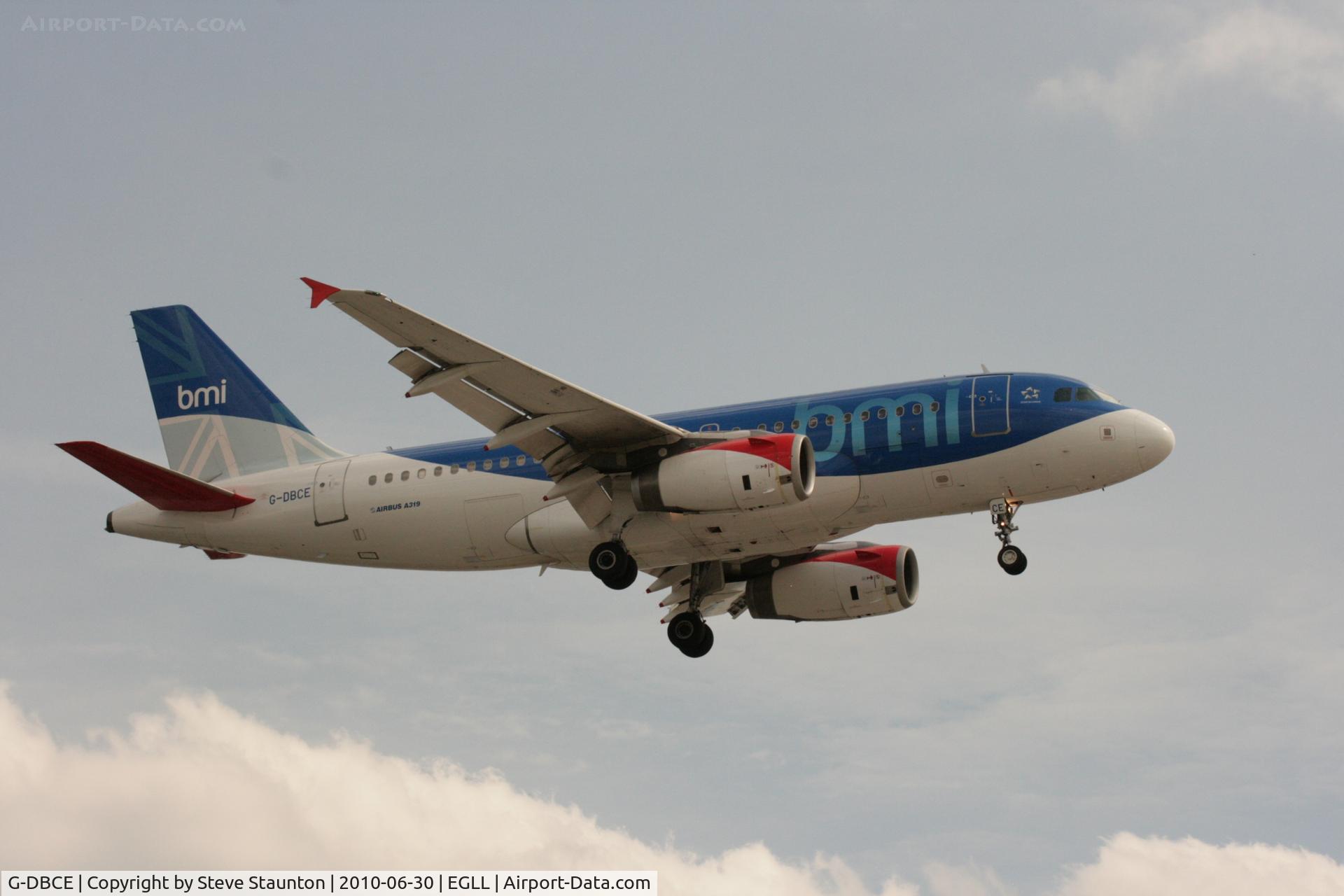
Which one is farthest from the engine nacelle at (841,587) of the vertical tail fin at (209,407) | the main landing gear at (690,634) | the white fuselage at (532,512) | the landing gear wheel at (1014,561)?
the vertical tail fin at (209,407)

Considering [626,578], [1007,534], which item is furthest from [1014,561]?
[626,578]

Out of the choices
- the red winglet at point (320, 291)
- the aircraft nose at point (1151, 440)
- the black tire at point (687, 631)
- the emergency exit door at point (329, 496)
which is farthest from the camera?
the black tire at point (687, 631)

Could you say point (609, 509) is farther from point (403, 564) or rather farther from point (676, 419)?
point (403, 564)

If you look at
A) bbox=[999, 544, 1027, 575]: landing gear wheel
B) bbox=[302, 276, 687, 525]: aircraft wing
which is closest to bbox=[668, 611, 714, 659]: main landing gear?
bbox=[302, 276, 687, 525]: aircraft wing

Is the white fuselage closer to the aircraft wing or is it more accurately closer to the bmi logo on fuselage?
the aircraft wing

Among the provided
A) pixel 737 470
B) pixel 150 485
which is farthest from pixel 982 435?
pixel 150 485

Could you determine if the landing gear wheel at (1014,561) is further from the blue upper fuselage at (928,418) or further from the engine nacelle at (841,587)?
the engine nacelle at (841,587)

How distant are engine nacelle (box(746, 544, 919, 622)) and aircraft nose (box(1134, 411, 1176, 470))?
7339 mm

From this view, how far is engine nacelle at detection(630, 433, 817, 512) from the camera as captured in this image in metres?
28.7

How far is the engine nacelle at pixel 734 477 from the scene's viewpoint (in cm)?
2866

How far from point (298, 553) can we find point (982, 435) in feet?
52.3

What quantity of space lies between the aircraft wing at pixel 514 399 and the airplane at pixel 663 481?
41 millimetres

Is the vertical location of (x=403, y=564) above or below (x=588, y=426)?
below

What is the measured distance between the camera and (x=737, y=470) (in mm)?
28875
